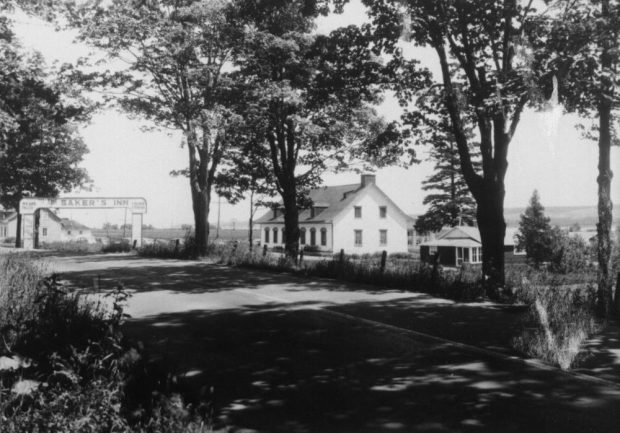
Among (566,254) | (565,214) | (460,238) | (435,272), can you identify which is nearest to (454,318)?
(435,272)

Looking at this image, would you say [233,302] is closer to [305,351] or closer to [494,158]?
[305,351]

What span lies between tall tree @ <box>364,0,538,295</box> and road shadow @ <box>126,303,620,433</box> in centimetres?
630

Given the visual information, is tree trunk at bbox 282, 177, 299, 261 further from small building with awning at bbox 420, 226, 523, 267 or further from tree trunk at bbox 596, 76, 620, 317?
small building with awning at bbox 420, 226, 523, 267

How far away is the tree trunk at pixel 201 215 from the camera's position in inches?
1063

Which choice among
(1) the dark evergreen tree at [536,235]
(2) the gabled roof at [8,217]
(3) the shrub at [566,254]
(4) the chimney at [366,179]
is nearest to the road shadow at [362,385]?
(3) the shrub at [566,254]

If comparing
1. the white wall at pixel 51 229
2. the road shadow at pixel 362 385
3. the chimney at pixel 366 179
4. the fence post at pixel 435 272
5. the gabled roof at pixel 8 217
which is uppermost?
the chimney at pixel 366 179

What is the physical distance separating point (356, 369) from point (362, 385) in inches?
22.8

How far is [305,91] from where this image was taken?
22547 millimetres

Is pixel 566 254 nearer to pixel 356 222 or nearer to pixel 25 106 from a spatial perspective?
pixel 356 222

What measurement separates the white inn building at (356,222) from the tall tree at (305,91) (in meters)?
28.7

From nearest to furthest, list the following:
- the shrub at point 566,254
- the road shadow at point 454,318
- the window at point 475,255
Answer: the road shadow at point 454,318 < the shrub at point 566,254 < the window at point 475,255

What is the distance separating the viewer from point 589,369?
6496 millimetres

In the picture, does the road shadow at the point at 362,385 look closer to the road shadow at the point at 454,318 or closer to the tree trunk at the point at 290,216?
the road shadow at the point at 454,318

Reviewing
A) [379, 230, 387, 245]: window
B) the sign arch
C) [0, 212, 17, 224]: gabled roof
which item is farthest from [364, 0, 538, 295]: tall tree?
[0, 212, 17, 224]: gabled roof
